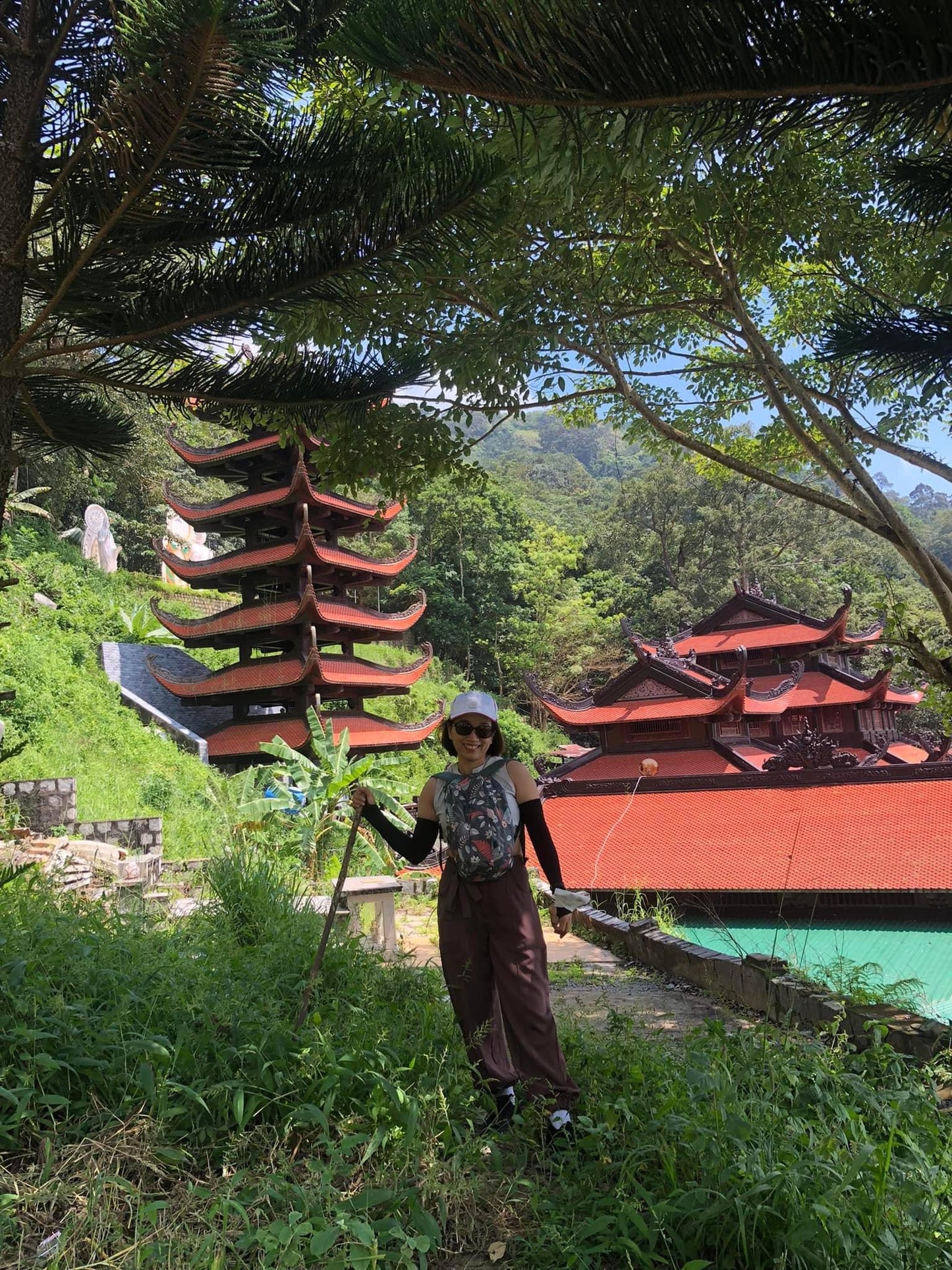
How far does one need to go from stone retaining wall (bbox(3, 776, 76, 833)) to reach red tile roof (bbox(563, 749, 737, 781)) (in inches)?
267

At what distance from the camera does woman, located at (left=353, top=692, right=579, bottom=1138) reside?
2.62 metres

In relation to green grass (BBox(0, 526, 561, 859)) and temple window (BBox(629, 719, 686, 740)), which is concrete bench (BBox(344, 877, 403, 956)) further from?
temple window (BBox(629, 719, 686, 740))

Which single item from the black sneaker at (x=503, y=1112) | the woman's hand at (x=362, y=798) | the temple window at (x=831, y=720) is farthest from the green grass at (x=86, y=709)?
the temple window at (x=831, y=720)

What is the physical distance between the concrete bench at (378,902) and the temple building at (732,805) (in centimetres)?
301

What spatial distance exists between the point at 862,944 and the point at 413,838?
7.83 m

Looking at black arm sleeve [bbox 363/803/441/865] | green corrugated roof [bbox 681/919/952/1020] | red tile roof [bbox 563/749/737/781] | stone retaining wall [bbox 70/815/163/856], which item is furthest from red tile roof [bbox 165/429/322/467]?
black arm sleeve [bbox 363/803/441/865]

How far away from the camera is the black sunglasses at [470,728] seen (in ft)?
9.19

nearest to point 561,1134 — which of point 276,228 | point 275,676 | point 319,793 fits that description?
point 276,228

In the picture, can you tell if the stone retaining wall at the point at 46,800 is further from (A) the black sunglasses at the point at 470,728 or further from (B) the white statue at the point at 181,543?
(B) the white statue at the point at 181,543

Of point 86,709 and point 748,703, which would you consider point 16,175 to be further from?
point 86,709

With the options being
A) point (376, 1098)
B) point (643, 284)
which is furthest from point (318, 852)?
point (376, 1098)

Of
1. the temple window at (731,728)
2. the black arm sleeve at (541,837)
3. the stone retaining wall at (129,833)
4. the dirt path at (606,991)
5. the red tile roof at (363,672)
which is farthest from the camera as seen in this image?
the red tile roof at (363,672)

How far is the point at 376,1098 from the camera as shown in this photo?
2.38m

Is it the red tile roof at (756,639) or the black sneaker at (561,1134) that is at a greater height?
the black sneaker at (561,1134)
